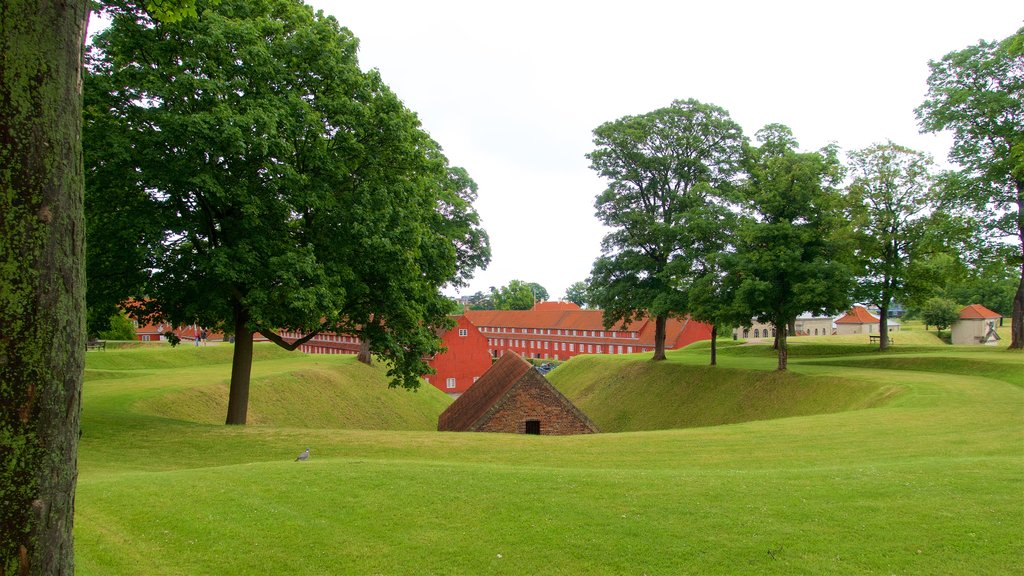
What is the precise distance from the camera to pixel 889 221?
131 feet

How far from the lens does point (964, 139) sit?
35.1m

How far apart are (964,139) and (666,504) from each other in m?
36.1

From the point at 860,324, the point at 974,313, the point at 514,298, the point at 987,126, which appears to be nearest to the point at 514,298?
the point at 514,298

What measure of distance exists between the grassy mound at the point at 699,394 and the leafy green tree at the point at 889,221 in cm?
1091

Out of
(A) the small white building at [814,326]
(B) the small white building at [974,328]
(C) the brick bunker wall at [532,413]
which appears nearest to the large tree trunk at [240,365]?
(C) the brick bunker wall at [532,413]

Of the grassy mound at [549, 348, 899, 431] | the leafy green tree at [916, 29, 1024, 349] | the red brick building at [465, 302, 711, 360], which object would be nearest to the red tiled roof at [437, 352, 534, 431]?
the grassy mound at [549, 348, 899, 431]

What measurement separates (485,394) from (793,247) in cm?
1714

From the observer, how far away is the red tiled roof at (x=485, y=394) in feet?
84.8

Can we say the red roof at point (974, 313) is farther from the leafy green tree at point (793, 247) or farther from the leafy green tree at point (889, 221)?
the leafy green tree at point (793, 247)

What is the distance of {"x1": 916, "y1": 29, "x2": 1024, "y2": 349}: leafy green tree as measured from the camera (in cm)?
3312

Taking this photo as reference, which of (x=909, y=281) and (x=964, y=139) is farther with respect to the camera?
(x=909, y=281)

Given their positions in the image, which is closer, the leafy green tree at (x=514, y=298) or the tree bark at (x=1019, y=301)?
the tree bark at (x=1019, y=301)

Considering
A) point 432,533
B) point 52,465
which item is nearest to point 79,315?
point 52,465

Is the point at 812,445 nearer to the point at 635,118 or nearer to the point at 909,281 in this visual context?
the point at 909,281
